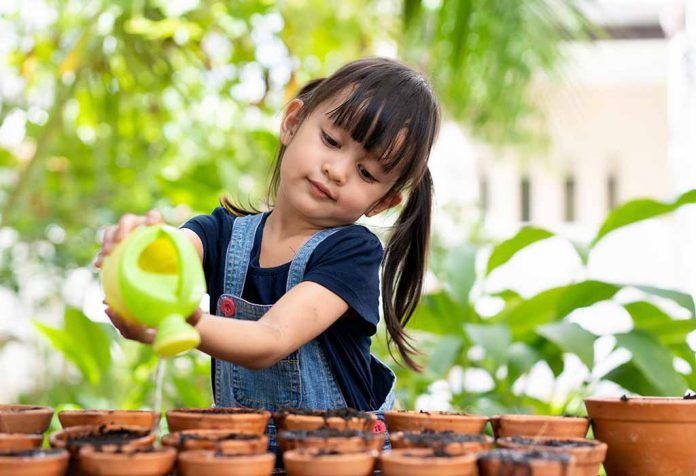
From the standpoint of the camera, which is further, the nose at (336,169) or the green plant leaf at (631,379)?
the green plant leaf at (631,379)

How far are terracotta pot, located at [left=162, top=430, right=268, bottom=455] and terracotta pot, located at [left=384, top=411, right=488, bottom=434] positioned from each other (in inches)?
9.9

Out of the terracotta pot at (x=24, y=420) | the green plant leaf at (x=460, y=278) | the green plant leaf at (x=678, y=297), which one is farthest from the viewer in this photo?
the green plant leaf at (x=460, y=278)

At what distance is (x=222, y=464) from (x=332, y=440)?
0.15 metres

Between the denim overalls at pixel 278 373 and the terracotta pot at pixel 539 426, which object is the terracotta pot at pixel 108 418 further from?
the terracotta pot at pixel 539 426

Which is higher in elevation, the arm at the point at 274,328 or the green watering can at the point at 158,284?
the green watering can at the point at 158,284

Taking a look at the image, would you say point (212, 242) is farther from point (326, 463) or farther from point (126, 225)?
point (326, 463)

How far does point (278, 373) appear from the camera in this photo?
1569mm

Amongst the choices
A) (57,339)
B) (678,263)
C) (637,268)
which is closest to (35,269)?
(57,339)

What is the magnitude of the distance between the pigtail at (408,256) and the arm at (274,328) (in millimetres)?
404

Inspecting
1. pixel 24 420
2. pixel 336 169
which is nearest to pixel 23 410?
pixel 24 420

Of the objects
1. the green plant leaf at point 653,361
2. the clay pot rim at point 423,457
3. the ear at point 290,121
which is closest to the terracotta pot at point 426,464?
the clay pot rim at point 423,457

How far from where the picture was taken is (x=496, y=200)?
14969 millimetres

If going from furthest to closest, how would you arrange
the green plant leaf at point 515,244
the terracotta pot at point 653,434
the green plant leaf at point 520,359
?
the green plant leaf at point 520,359 < the green plant leaf at point 515,244 < the terracotta pot at point 653,434

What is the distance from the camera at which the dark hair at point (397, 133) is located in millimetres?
1534
